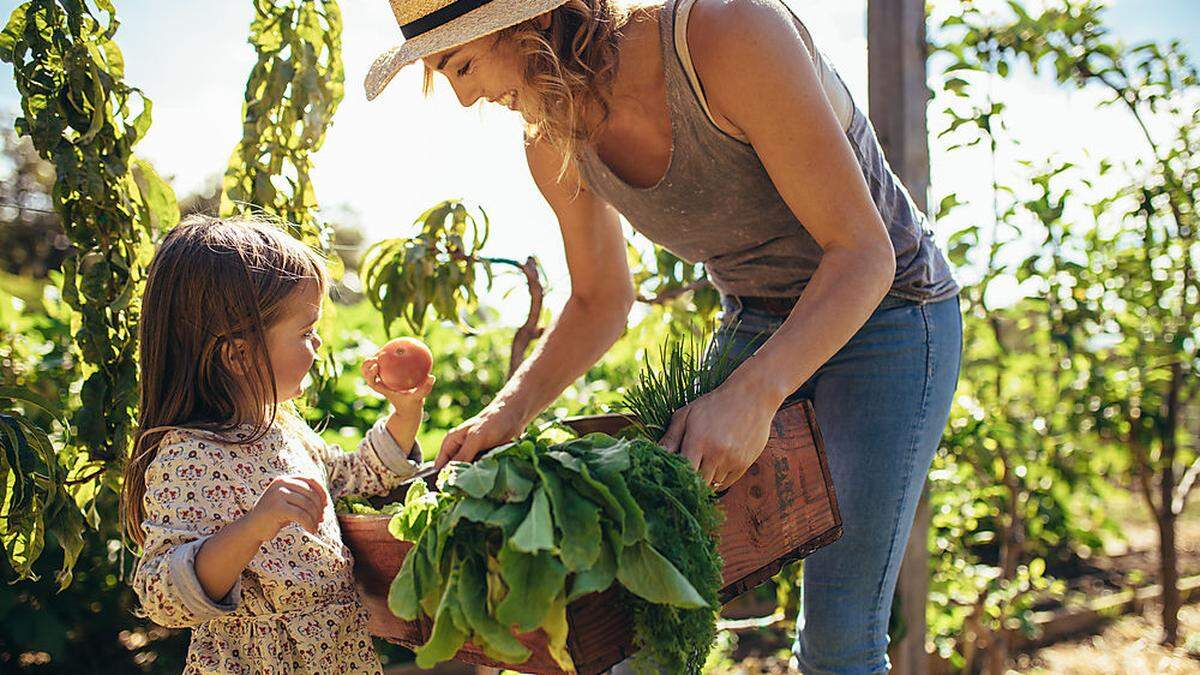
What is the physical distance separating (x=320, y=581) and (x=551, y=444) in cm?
50

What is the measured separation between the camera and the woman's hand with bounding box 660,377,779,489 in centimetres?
126

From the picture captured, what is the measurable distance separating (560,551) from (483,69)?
0.77m

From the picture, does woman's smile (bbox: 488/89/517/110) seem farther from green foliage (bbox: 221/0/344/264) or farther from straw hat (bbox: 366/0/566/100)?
green foliage (bbox: 221/0/344/264)

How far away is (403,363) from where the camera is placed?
1.82 m

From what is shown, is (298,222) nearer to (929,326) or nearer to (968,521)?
(929,326)

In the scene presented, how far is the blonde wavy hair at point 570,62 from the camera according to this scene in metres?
1.52

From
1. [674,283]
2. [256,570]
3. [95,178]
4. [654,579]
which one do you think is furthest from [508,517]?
[674,283]

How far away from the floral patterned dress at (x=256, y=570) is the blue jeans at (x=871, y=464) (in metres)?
0.72

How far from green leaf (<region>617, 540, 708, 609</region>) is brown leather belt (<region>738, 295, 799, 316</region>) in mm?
791

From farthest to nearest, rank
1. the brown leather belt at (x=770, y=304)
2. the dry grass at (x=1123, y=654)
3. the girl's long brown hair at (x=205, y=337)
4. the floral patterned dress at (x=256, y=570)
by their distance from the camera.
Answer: the dry grass at (x=1123, y=654) → the brown leather belt at (x=770, y=304) → the girl's long brown hair at (x=205, y=337) → the floral patterned dress at (x=256, y=570)

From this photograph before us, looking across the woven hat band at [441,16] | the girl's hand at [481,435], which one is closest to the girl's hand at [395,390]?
the girl's hand at [481,435]

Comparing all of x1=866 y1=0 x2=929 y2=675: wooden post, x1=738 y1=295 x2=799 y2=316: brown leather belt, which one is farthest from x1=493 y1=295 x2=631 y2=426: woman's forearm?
x1=866 y1=0 x2=929 y2=675: wooden post

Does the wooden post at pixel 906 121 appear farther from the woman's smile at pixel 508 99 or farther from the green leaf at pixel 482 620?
the green leaf at pixel 482 620

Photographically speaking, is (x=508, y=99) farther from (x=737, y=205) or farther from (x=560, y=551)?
(x=560, y=551)
